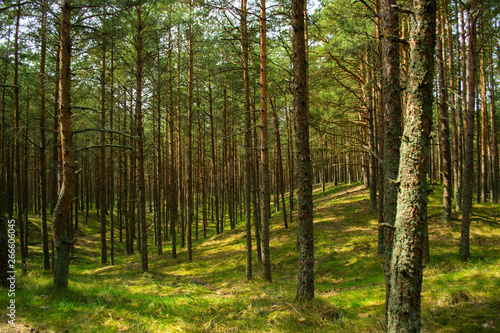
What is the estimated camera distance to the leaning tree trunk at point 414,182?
332 centimetres

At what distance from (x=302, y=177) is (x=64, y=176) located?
5.74m

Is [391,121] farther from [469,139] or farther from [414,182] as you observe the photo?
[469,139]

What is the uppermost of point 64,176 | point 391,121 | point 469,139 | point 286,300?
point 469,139

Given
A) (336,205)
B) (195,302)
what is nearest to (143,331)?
(195,302)

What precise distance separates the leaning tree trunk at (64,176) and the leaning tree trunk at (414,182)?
22.9 feet

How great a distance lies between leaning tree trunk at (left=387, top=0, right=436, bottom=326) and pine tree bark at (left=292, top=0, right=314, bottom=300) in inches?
97.0

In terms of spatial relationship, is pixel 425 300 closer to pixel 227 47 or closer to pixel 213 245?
pixel 227 47

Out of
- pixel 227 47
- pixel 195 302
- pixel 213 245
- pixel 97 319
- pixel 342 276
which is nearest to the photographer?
pixel 97 319

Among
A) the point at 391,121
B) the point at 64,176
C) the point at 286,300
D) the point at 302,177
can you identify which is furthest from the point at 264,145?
the point at 64,176

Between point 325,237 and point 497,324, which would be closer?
point 497,324

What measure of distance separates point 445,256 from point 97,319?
12.3 m

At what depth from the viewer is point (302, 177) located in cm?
597

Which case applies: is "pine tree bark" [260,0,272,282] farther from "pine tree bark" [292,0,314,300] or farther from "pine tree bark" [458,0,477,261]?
"pine tree bark" [458,0,477,261]

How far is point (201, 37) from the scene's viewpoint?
15.5 m
